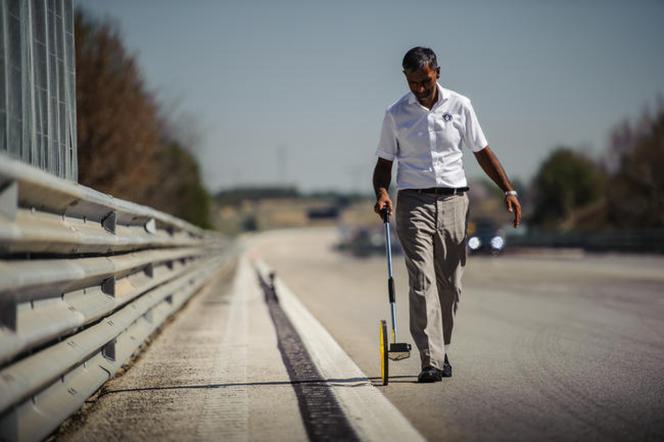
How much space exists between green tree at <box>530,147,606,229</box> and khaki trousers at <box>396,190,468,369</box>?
297 feet

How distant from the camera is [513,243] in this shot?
55.8m

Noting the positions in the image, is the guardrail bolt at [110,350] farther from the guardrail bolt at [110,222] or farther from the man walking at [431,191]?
the man walking at [431,191]

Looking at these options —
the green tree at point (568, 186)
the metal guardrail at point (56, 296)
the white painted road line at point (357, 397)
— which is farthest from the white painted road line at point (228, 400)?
the green tree at point (568, 186)

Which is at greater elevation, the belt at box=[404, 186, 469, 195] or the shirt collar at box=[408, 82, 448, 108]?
the shirt collar at box=[408, 82, 448, 108]

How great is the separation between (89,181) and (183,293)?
1104 centimetres

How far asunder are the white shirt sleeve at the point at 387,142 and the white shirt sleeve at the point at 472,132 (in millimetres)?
489

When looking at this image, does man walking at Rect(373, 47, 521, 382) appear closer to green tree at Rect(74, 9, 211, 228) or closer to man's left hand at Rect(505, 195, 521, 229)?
man's left hand at Rect(505, 195, 521, 229)

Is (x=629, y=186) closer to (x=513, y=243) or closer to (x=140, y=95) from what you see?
(x=513, y=243)

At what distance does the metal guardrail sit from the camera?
12.6 feet

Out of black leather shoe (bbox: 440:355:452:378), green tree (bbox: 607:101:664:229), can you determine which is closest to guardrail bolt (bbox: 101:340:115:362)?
black leather shoe (bbox: 440:355:452:378)

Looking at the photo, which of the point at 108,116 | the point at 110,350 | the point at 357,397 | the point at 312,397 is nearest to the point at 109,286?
the point at 110,350

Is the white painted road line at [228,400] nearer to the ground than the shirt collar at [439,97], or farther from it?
nearer to the ground

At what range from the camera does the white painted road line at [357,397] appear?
4477mm

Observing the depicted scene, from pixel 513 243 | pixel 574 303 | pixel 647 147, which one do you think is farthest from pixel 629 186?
pixel 574 303
